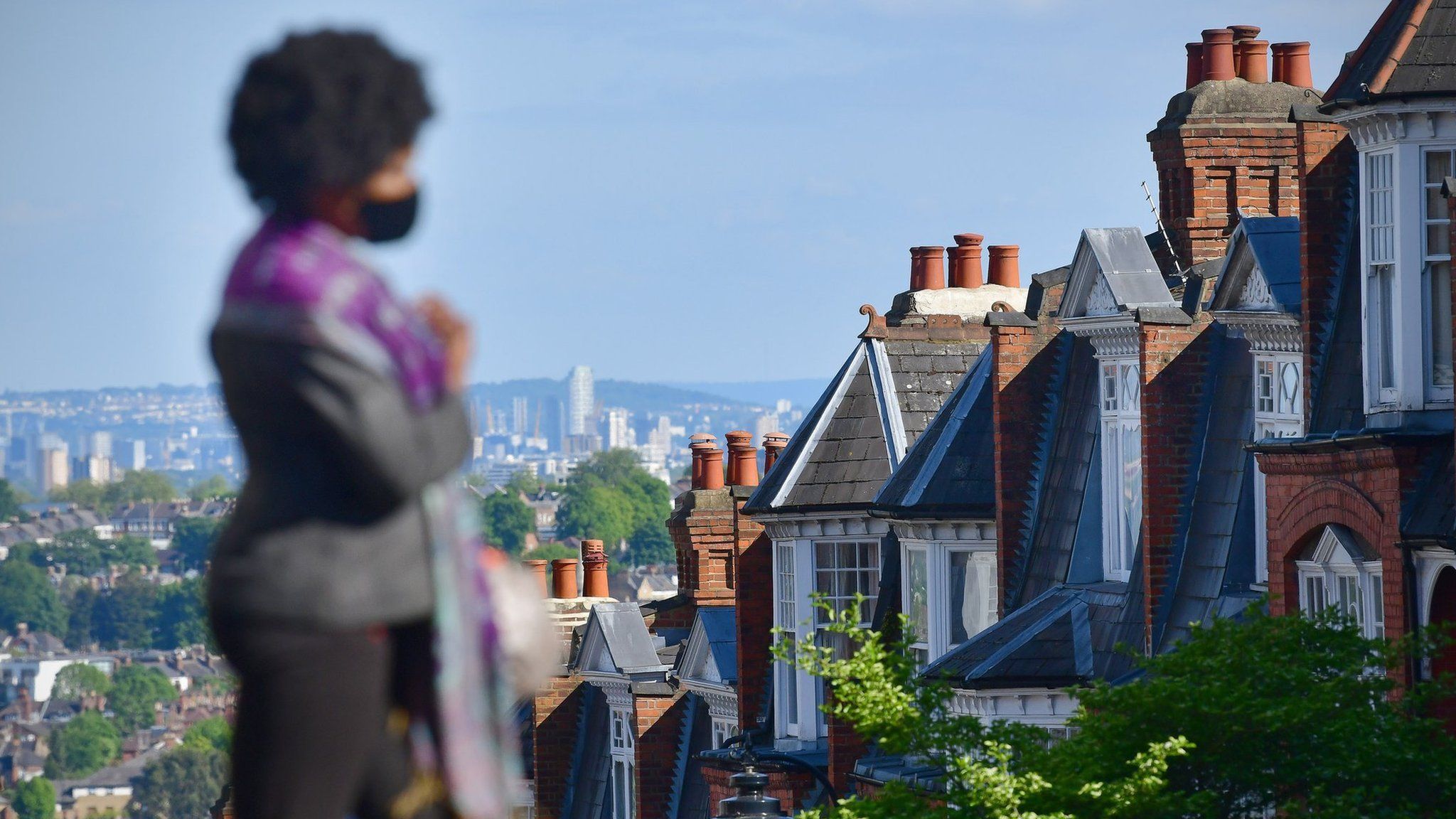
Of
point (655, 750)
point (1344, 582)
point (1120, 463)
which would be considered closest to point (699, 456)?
point (655, 750)

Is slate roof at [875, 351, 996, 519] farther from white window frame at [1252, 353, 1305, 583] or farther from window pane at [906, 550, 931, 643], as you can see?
white window frame at [1252, 353, 1305, 583]

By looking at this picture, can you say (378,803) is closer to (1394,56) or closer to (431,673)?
(431,673)

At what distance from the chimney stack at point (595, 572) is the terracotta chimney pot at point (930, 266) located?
1240cm

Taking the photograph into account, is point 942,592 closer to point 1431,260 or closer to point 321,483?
point 1431,260

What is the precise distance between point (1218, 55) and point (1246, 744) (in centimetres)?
1074

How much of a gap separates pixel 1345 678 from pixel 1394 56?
5.72 m

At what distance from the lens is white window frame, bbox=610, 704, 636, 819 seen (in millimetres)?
35312

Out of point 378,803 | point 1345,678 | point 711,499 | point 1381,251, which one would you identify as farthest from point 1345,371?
point 711,499

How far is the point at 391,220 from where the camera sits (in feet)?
17.8

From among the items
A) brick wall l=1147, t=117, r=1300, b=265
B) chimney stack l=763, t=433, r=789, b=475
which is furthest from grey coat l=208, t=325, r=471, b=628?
chimney stack l=763, t=433, r=789, b=475

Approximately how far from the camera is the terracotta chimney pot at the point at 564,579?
42812mm

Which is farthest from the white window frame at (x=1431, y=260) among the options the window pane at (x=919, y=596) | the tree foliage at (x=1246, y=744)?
the window pane at (x=919, y=596)

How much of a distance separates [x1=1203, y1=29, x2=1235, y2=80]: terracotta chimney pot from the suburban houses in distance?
4 cm

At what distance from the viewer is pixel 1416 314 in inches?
Result: 765
